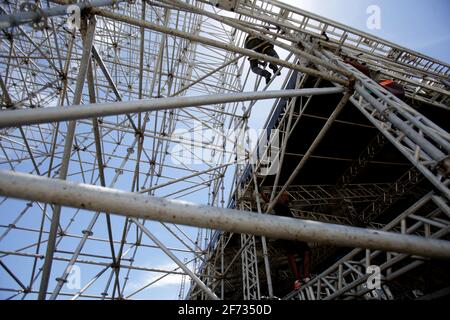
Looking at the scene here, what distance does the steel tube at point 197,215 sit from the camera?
1491 millimetres

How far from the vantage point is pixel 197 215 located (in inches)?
66.0

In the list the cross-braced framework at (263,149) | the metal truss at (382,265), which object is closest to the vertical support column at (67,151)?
the cross-braced framework at (263,149)

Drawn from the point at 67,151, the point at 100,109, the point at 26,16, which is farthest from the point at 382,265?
the point at 26,16

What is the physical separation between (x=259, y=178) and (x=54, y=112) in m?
7.38

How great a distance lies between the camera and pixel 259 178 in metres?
8.96

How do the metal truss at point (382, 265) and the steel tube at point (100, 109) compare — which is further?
the metal truss at point (382, 265)

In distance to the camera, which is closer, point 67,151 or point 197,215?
point 197,215

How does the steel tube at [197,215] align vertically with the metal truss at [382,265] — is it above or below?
below

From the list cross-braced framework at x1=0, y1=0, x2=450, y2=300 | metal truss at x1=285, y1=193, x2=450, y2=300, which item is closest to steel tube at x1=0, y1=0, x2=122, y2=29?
cross-braced framework at x1=0, y1=0, x2=450, y2=300

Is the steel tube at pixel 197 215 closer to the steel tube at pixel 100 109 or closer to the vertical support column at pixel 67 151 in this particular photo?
the steel tube at pixel 100 109

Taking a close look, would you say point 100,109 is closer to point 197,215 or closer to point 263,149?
point 197,215

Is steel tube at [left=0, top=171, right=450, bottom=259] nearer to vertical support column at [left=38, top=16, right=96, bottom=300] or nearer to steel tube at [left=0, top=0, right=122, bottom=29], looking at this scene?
vertical support column at [left=38, top=16, right=96, bottom=300]
